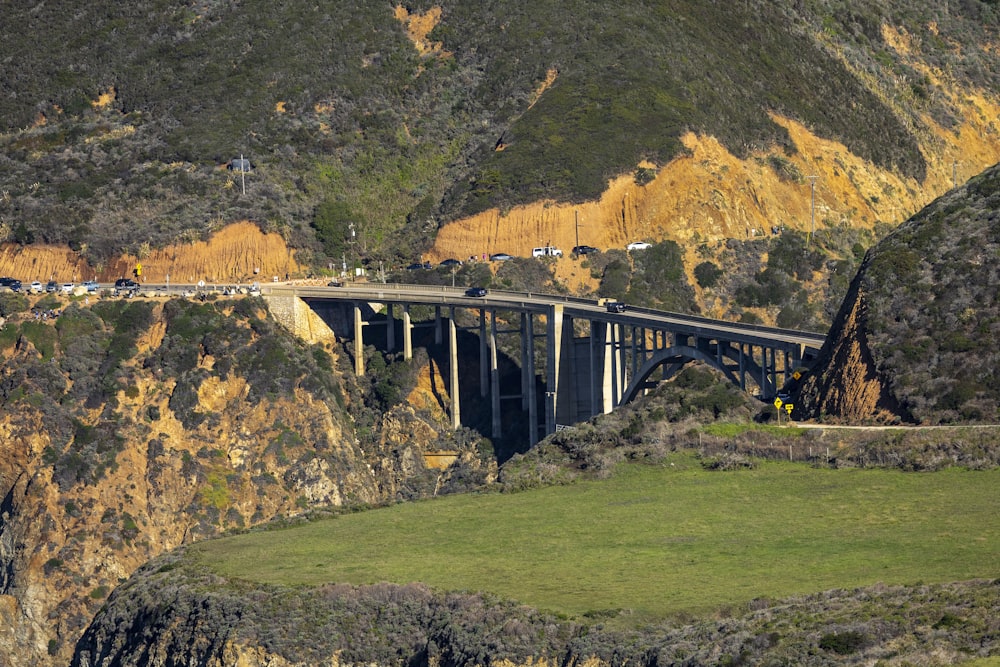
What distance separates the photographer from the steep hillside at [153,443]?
160500 millimetres

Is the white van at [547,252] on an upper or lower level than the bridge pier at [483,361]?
upper

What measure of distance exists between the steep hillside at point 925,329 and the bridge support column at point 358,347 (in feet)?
163

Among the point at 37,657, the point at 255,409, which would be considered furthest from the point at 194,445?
the point at 37,657

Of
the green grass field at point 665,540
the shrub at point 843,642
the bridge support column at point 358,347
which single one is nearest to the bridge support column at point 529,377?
the bridge support column at point 358,347

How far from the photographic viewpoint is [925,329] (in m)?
134

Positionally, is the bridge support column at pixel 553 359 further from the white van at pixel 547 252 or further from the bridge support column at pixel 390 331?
the white van at pixel 547 252

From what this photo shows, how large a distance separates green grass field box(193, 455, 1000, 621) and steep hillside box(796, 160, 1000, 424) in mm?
8948

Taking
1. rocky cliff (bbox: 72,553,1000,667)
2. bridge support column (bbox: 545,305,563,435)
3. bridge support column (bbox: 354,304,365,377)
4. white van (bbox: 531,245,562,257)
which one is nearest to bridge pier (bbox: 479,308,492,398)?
bridge support column (bbox: 545,305,563,435)

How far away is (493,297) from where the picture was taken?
6885 inches

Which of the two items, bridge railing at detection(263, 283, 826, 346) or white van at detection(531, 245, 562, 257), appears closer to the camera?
bridge railing at detection(263, 283, 826, 346)

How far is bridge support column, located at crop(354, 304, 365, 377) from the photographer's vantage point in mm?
180875

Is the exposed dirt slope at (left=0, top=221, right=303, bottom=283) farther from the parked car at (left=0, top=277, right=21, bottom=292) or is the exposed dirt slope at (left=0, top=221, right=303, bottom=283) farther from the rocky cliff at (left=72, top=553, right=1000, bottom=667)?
the rocky cliff at (left=72, top=553, right=1000, bottom=667)

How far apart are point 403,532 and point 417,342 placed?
61.7 metres

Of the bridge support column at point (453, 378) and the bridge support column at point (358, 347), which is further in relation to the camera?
the bridge support column at point (358, 347)
